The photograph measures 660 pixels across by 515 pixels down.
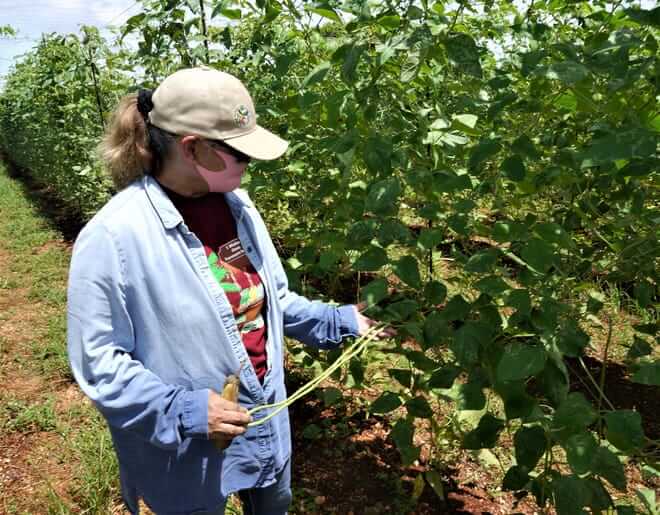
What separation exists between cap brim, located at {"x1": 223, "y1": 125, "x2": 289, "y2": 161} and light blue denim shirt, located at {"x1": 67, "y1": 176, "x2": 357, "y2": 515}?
0.22m

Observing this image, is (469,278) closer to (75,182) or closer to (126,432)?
(126,432)

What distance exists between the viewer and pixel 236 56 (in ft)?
10.3

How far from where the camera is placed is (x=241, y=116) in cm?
134

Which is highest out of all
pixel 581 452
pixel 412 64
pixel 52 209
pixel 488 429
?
pixel 412 64

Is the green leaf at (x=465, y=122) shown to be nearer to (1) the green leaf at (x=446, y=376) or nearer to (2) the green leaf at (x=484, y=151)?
(2) the green leaf at (x=484, y=151)

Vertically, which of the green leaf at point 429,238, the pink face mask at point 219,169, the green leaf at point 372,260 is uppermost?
the pink face mask at point 219,169

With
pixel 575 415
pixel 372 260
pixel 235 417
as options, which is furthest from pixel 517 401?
pixel 235 417

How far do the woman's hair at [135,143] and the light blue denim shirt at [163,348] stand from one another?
0.05 metres

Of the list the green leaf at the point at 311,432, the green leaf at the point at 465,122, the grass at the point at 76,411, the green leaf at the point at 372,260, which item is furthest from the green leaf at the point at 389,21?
the green leaf at the point at 311,432

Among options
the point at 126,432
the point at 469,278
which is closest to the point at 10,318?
the point at 126,432

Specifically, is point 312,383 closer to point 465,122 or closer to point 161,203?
point 161,203

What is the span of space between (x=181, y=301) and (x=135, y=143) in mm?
410

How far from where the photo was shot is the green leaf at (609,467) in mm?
1176

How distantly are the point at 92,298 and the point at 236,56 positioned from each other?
224 centimetres
